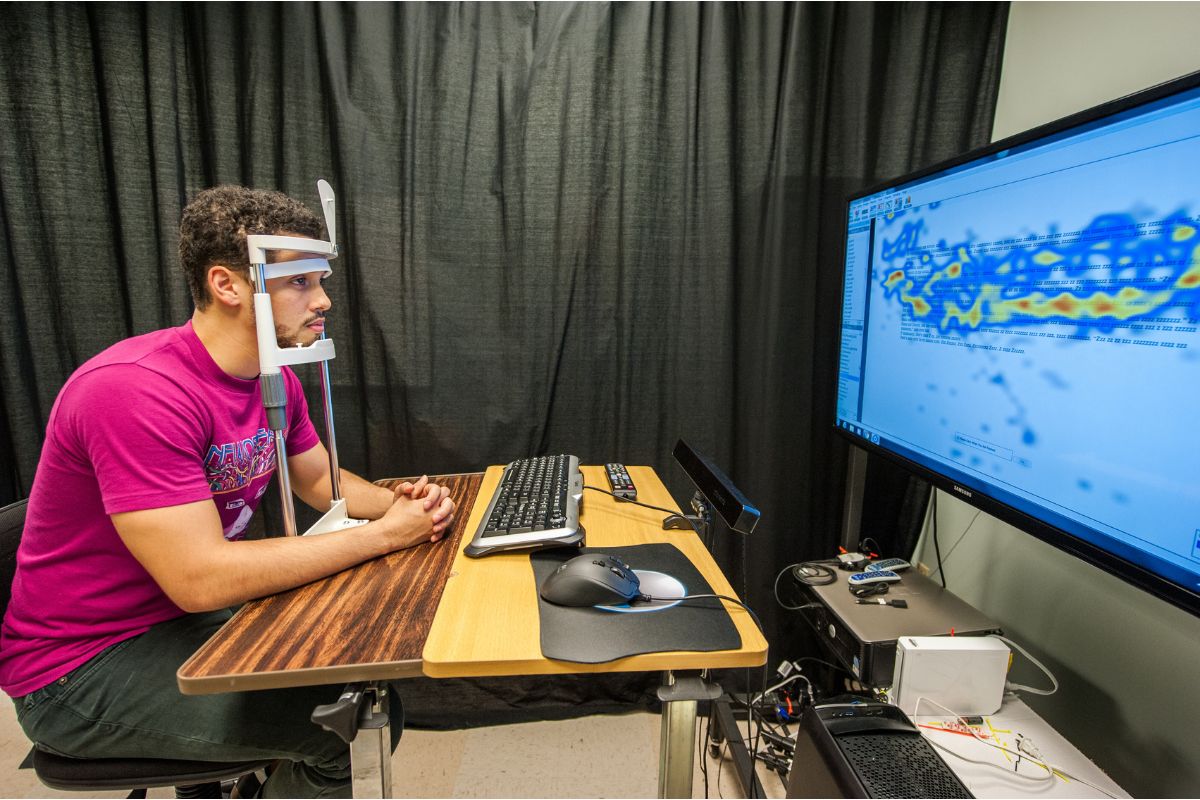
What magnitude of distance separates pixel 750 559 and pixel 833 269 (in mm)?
940

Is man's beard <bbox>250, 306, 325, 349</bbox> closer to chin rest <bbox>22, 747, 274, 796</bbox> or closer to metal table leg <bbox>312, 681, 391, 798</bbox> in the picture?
metal table leg <bbox>312, 681, 391, 798</bbox>

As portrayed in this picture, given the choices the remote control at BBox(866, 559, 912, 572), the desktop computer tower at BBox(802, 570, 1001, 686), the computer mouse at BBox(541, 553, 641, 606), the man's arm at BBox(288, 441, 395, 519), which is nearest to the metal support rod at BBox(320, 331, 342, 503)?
the man's arm at BBox(288, 441, 395, 519)

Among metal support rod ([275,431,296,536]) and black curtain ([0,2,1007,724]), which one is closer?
metal support rod ([275,431,296,536])

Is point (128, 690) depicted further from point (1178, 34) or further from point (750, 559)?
point (1178, 34)

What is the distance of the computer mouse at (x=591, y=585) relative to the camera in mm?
786

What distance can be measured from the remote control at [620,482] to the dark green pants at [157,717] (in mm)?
682

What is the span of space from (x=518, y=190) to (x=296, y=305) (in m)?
0.79

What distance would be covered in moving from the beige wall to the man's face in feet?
5.46

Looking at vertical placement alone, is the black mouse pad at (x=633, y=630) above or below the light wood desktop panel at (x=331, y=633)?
above

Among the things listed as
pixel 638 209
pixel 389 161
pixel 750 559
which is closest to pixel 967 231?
pixel 638 209

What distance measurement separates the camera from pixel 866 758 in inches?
31.6

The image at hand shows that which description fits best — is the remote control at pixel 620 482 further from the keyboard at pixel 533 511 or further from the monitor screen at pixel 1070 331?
the monitor screen at pixel 1070 331

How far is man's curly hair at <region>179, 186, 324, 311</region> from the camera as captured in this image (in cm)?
98

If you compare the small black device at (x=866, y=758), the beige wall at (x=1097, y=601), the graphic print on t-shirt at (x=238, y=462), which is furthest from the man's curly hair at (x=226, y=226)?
the beige wall at (x=1097, y=601)
